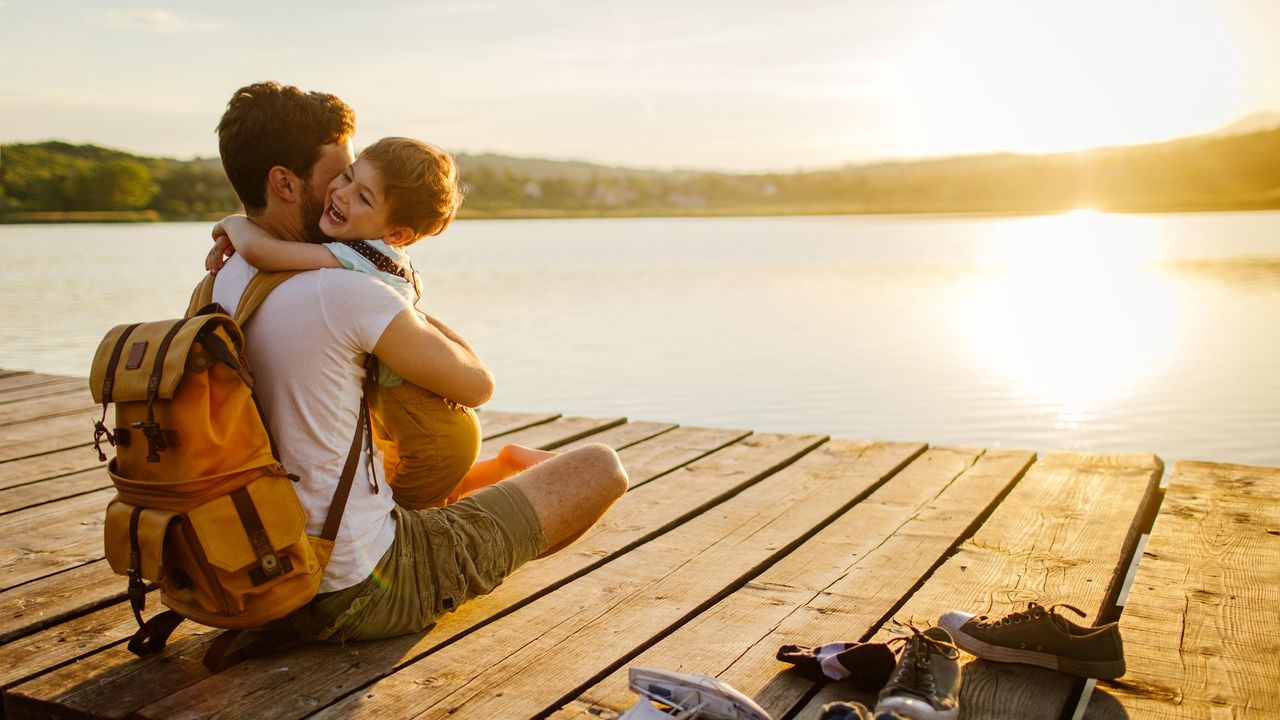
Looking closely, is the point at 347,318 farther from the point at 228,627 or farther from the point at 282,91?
the point at 228,627

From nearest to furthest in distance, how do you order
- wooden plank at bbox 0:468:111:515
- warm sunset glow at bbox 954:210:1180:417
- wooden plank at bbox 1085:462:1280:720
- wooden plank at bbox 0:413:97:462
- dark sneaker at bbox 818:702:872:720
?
dark sneaker at bbox 818:702:872:720 → wooden plank at bbox 1085:462:1280:720 → wooden plank at bbox 0:468:111:515 → wooden plank at bbox 0:413:97:462 → warm sunset glow at bbox 954:210:1180:417

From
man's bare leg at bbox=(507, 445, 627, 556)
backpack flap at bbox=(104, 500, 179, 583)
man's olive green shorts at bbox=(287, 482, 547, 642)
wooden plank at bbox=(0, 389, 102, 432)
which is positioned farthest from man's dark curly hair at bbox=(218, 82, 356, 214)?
wooden plank at bbox=(0, 389, 102, 432)

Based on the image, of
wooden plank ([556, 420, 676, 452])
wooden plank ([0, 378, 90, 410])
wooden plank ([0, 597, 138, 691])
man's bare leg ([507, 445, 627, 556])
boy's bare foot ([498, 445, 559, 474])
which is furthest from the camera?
wooden plank ([0, 378, 90, 410])

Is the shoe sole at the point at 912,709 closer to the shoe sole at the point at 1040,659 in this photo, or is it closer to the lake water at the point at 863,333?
the shoe sole at the point at 1040,659

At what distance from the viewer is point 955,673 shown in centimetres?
222

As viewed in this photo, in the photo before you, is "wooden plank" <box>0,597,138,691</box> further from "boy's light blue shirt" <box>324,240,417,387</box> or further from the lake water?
the lake water

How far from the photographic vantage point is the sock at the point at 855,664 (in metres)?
2.28

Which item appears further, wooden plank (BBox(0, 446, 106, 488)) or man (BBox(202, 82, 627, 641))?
wooden plank (BBox(0, 446, 106, 488))

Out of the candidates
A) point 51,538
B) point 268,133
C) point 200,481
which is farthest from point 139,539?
point 51,538

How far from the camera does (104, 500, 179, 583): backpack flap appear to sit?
2.15 metres

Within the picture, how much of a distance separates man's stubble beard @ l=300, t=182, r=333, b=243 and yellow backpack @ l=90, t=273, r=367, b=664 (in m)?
0.28

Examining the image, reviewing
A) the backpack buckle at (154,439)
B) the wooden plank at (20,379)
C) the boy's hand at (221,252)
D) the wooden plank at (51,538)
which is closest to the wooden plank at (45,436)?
the wooden plank at (51,538)

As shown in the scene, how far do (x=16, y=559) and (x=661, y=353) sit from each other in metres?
7.21

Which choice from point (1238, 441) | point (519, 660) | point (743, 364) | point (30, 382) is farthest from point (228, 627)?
point (743, 364)
